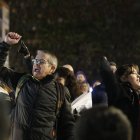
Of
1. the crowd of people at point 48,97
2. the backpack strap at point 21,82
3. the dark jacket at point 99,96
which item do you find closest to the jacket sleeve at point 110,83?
the crowd of people at point 48,97

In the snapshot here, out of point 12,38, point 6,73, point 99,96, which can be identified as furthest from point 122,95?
point 12,38

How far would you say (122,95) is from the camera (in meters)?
4.64

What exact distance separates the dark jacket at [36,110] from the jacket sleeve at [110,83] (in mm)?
621

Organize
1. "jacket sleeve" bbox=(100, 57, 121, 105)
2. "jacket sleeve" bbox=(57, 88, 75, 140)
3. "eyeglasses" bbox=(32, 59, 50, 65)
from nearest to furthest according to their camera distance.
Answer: "jacket sleeve" bbox=(100, 57, 121, 105)
"jacket sleeve" bbox=(57, 88, 75, 140)
"eyeglasses" bbox=(32, 59, 50, 65)

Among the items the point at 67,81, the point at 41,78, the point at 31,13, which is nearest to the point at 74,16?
the point at 31,13

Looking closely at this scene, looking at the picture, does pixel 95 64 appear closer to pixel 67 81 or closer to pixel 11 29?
pixel 11 29

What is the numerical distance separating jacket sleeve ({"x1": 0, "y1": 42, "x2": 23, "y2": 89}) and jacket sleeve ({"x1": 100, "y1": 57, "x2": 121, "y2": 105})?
993 mm

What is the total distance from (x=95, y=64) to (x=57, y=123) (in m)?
14.7

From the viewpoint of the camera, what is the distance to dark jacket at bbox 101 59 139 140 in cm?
432

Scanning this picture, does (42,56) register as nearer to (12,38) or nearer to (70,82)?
(12,38)

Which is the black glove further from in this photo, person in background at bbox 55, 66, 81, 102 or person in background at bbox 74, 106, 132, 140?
person in background at bbox 74, 106, 132, 140

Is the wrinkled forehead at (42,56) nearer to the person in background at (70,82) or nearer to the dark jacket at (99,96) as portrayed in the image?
the dark jacket at (99,96)

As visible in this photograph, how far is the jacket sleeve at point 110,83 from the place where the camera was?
430cm

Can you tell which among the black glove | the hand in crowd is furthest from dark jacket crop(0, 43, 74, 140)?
the black glove
